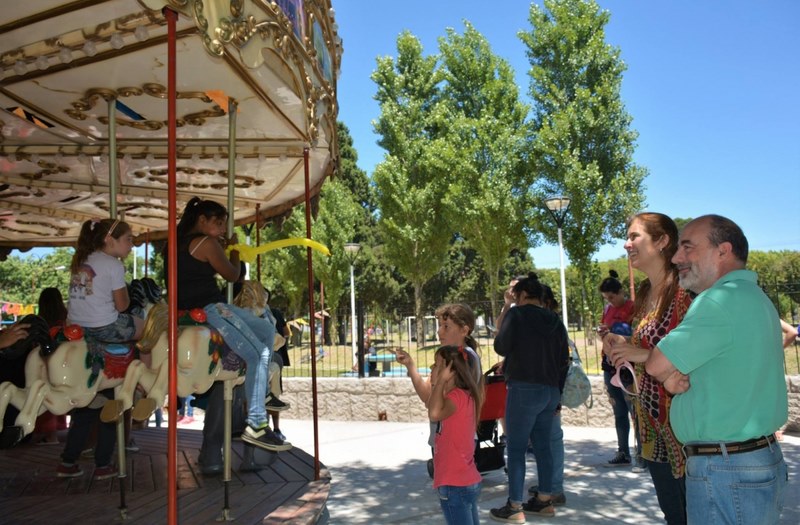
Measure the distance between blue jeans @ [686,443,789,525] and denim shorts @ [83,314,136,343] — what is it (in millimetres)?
3343

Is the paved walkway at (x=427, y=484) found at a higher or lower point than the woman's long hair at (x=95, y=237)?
lower

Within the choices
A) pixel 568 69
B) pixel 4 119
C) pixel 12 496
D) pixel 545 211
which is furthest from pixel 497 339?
pixel 568 69

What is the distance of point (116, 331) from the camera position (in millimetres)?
3869

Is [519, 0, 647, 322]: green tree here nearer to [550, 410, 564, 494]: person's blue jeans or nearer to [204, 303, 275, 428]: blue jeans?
[550, 410, 564, 494]: person's blue jeans

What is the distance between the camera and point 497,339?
445 centimetres

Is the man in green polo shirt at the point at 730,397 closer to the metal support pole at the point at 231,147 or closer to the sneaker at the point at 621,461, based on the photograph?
the metal support pole at the point at 231,147

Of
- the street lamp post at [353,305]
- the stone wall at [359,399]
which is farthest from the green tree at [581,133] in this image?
the stone wall at [359,399]

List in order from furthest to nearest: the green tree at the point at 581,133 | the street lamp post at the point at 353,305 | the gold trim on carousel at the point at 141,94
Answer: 1. the green tree at the point at 581,133
2. the street lamp post at the point at 353,305
3. the gold trim on carousel at the point at 141,94

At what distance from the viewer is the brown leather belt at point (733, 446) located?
76.4 inches

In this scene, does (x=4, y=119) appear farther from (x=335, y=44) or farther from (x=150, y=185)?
(x=335, y=44)

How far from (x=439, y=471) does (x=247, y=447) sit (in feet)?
8.35

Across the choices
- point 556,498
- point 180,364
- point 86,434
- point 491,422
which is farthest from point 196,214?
point 556,498

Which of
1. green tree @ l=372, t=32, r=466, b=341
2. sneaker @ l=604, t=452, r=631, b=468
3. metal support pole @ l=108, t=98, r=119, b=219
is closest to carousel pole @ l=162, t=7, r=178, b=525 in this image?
metal support pole @ l=108, t=98, r=119, b=219

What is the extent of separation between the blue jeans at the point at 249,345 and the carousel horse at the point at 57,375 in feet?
2.22
